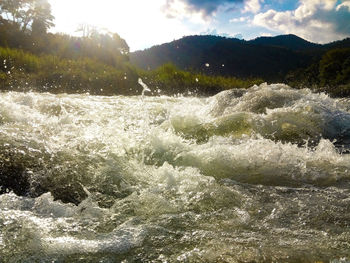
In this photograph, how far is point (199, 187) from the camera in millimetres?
2609

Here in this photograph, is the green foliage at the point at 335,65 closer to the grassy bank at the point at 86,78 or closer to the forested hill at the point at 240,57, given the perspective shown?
the grassy bank at the point at 86,78

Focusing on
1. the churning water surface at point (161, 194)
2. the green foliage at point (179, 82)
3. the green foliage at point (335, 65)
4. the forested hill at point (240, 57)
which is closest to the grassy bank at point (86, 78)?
the green foliage at point (179, 82)

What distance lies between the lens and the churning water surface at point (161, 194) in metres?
1.69

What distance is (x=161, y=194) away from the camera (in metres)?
2.46

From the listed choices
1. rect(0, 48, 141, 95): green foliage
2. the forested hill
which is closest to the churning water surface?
rect(0, 48, 141, 95): green foliage

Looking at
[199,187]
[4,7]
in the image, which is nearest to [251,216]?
[199,187]

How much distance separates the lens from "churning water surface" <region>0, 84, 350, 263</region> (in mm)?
1693

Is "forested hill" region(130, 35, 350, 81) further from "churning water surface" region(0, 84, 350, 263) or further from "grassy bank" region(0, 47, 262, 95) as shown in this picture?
"churning water surface" region(0, 84, 350, 263)

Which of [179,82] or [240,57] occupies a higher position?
[240,57]

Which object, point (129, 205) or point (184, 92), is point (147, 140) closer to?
point (129, 205)

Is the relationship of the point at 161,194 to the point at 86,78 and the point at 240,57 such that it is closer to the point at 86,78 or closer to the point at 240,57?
the point at 86,78

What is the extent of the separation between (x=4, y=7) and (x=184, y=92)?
26.6m

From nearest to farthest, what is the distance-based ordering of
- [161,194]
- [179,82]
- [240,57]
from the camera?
1. [161,194]
2. [179,82]
3. [240,57]

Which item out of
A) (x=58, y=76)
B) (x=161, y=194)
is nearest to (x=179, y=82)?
(x=58, y=76)
